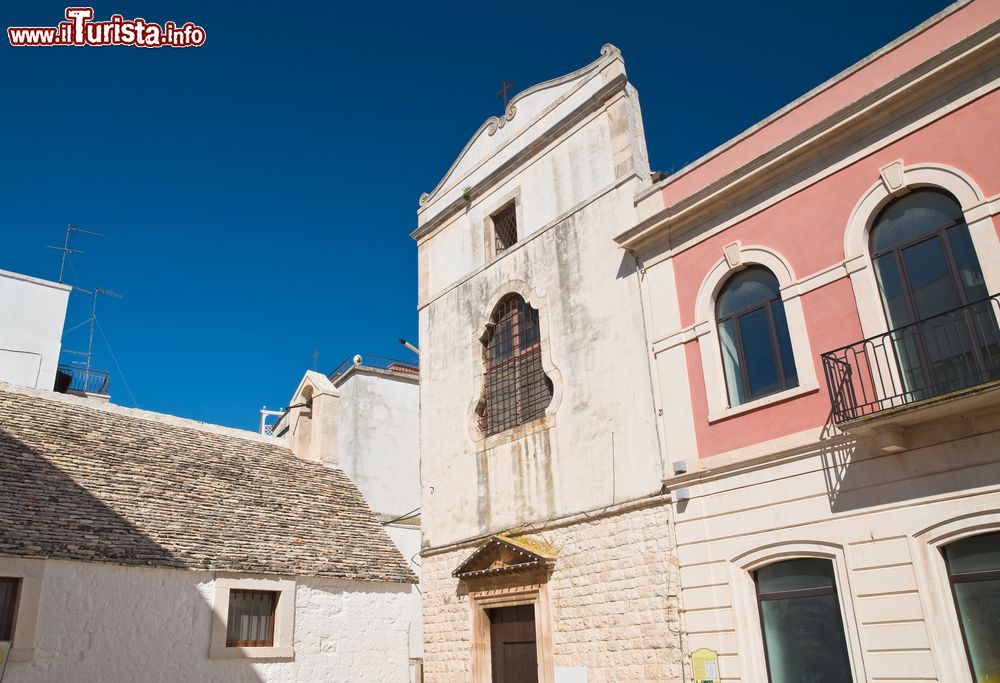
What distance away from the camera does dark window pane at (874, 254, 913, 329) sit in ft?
34.0

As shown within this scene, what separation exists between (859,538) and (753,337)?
335 cm

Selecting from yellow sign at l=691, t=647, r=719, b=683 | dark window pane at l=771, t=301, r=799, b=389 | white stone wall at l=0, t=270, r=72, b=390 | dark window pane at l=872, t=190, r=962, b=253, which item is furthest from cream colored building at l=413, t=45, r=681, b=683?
white stone wall at l=0, t=270, r=72, b=390

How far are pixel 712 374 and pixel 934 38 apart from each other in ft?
17.9

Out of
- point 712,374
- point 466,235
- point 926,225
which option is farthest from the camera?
point 466,235

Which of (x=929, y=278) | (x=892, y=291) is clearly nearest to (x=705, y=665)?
(x=892, y=291)

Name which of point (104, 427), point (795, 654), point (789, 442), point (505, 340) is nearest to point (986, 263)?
point (789, 442)

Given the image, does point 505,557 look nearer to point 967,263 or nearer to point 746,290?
point 746,290

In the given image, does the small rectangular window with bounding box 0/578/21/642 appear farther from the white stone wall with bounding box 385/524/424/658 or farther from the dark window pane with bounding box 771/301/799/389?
the white stone wall with bounding box 385/524/424/658

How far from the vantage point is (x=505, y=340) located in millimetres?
17062

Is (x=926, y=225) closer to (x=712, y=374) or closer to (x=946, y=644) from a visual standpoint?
(x=712, y=374)

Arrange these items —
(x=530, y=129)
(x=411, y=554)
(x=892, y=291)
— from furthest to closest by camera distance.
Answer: (x=411, y=554)
(x=530, y=129)
(x=892, y=291)

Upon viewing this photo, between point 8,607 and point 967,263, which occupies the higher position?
point 967,263

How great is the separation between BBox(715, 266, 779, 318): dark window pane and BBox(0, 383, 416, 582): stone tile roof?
7.84 m

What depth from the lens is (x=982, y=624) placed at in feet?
29.3
